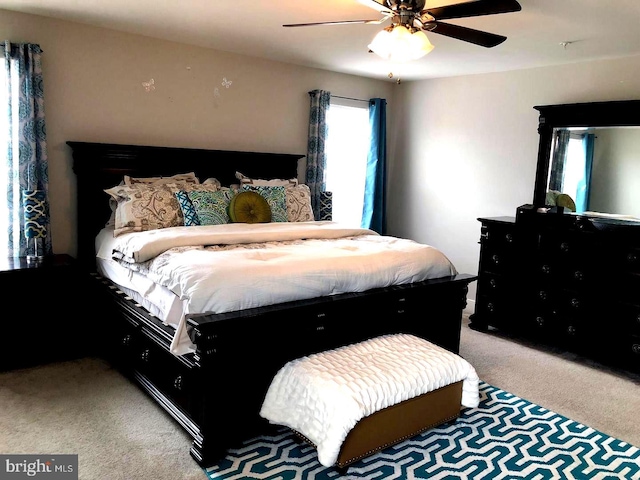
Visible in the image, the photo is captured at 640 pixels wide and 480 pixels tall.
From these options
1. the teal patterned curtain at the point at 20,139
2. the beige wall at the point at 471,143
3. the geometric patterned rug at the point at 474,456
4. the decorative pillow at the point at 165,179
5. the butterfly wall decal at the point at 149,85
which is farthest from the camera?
the beige wall at the point at 471,143

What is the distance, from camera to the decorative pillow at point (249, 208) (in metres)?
3.88

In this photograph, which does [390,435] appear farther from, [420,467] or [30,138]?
[30,138]

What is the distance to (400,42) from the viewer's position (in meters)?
2.40

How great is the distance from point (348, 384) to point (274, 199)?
222 cm

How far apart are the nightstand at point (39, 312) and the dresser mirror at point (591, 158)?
3.84 metres

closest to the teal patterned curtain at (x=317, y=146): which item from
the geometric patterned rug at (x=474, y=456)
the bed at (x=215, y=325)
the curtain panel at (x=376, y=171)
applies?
the curtain panel at (x=376, y=171)

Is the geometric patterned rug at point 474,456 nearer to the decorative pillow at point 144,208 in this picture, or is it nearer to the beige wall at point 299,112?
the decorative pillow at point 144,208

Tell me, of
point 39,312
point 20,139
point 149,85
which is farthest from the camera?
point 149,85

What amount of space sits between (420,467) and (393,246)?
1476 millimetres

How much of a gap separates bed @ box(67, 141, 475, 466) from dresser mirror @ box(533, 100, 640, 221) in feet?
4.89

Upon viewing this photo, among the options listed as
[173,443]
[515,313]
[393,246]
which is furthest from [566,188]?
[173,443]

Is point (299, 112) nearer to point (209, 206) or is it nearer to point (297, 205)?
point (297, 205)

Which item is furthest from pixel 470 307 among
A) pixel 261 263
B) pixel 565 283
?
pixel 261 263

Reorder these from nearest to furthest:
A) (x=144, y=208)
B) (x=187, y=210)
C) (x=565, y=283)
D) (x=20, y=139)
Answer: (x=20, y=139)
(x=144, y=208)
(x=187, y=210)
(x=565, y=283)
